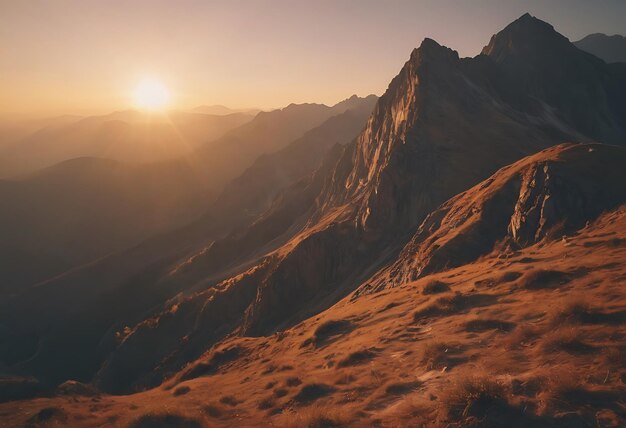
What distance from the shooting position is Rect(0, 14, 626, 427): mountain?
1238cm

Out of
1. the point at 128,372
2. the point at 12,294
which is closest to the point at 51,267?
the point at 12,294

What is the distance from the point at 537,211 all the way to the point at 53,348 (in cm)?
10051

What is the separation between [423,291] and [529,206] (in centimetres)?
1331

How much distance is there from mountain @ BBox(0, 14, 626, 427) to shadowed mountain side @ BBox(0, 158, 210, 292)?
2153 inches

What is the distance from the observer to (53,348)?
305 feet

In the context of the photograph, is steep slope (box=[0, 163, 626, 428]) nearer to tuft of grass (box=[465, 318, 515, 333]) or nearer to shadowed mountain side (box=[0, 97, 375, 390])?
tuft of grass (box=[465, 318, 515, 333])

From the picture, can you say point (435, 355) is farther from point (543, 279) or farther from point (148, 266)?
point (148, 266)

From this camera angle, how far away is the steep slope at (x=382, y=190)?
55.3 metres

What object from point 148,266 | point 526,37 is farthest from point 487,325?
point 526,37

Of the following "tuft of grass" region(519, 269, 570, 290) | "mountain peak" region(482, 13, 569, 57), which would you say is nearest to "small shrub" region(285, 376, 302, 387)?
"tuft of grass" region(519, 269, 570, 290)

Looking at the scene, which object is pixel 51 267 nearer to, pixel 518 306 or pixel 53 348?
pixel 53 348

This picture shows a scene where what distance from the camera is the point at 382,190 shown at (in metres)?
59.3

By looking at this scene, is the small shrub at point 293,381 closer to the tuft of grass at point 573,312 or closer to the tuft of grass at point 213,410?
the tuft of grass at point 213,410

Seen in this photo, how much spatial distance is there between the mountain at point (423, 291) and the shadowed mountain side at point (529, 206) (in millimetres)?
161
